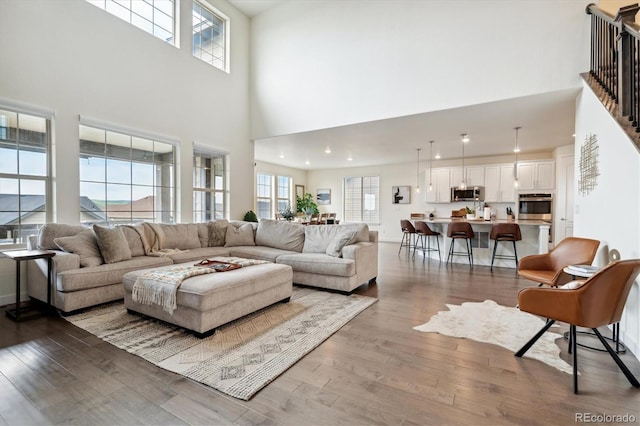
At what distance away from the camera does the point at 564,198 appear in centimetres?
701

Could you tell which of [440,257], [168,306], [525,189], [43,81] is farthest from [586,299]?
[525,189]

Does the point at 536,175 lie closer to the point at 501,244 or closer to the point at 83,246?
the point at 501,244

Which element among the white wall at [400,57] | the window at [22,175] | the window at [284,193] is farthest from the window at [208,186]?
the window at [284,193]

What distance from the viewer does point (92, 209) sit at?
14.4 feet

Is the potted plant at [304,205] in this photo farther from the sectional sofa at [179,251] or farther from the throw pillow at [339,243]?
the throw pillow at [339,243]

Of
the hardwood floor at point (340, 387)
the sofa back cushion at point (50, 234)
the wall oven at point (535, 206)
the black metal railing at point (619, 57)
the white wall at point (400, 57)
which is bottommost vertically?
the hardwood floor at point (340, 387)

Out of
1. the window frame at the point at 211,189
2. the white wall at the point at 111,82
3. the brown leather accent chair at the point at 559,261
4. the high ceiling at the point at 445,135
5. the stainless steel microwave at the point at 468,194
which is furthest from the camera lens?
the stainless steel microwave at the point at 468,194

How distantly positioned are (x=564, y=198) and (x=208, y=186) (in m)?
8.14

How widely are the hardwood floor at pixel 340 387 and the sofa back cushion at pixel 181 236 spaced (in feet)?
6.71

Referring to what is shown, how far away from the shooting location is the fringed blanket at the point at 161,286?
2610 mm

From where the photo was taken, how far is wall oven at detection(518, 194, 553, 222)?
24.6ft

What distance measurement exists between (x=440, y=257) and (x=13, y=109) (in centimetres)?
720

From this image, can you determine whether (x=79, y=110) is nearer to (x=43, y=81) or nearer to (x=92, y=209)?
(x=43, y=81)

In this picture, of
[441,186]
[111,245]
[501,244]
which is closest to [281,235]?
[111,245]
